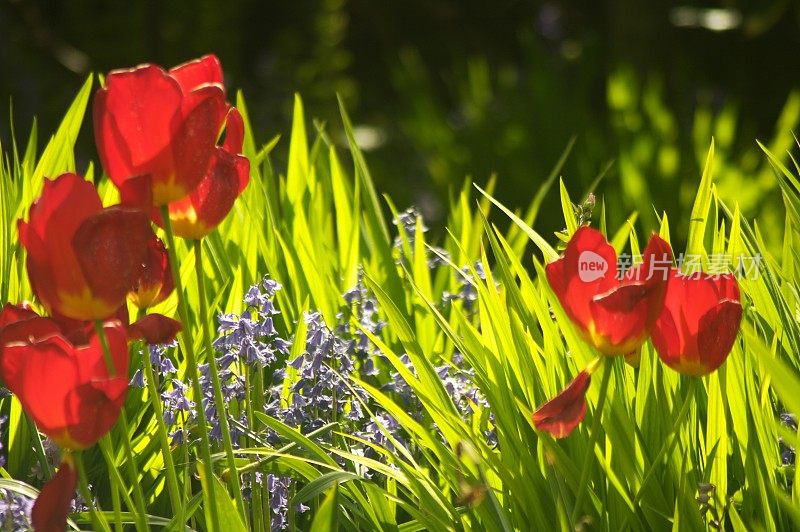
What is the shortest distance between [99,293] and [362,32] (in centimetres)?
577

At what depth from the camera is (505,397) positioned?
1041 millimetres

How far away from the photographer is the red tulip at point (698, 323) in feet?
2.57

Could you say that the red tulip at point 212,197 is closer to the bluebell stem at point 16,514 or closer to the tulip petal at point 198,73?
the tulip petal at point 198,73

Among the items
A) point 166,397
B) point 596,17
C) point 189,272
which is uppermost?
point 596,17

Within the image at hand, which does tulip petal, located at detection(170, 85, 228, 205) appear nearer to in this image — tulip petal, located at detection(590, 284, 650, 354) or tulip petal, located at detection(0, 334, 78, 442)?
tulip petal, located at detection(0, 334, 78, 442)

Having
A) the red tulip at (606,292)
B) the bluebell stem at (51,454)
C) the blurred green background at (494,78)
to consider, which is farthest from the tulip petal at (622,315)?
the blurred green background at (494,78)

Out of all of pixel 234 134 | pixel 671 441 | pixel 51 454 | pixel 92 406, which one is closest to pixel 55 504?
pixel 92 406

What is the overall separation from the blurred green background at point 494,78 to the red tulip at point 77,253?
1.91 meters

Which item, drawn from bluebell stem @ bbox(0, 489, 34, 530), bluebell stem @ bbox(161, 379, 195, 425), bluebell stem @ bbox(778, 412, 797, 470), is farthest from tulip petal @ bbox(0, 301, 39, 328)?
bluebell stem @ bbox(778, 412, 797, 470)

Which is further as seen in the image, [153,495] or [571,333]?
[153,495]

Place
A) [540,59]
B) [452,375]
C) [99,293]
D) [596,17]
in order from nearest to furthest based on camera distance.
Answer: [99,293]
[452,375]
[540,59]
[596,17]

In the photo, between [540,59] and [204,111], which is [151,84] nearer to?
[204,111]

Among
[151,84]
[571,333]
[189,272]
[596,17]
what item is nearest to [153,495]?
[189,272]

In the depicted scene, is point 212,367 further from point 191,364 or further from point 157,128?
point 157,128
